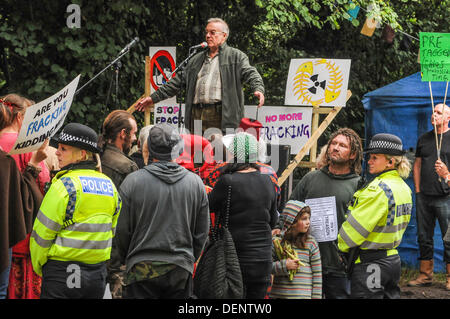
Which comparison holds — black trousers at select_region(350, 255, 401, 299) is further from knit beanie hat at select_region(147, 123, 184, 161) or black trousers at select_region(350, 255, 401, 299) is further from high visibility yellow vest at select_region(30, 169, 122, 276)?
high visibility yellow vest at select_region(30, 169, 122, 276)

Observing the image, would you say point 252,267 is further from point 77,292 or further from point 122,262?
point 77,292

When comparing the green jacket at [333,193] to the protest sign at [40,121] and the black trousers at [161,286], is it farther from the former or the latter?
the protest sign at [40,121]

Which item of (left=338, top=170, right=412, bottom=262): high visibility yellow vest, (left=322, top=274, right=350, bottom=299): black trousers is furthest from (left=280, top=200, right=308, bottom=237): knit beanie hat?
(left=338, top=170, right=412, bottom=262): high visibility yellow vest

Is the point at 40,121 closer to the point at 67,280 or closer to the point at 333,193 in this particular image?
the point at 67,280

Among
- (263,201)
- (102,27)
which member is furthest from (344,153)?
(102,27)

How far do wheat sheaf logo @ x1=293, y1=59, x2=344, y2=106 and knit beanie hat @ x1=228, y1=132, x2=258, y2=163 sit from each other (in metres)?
3.04

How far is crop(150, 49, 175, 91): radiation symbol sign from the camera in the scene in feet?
26.3

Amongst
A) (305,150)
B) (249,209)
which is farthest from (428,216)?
(249,209)

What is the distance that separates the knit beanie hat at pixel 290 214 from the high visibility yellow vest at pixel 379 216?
2.06ft

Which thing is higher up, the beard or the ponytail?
the beard

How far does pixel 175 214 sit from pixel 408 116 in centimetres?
554

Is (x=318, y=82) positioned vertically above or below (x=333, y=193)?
above

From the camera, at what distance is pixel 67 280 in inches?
147

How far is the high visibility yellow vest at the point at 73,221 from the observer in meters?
3.68
